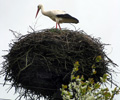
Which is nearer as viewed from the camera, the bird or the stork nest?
the stork nest

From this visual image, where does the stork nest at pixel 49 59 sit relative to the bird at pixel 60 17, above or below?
below

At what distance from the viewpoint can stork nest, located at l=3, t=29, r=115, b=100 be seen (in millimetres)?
2475

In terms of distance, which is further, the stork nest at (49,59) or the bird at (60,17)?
the bird at (60,17)

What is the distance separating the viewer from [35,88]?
2646 mm

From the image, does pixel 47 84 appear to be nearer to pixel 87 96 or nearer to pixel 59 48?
pixel 59 48

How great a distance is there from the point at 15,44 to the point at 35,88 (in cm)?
51

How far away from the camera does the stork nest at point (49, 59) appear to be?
97.4 inches

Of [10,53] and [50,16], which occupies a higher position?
[50,16]

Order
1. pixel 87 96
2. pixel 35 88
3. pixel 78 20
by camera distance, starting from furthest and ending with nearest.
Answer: pixel 78 20 < pixel 35 88 < pixel 87 96

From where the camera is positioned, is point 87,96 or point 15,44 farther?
point 15,44

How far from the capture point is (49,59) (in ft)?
8.04

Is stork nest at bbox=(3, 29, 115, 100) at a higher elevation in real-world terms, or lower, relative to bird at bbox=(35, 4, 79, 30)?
lower

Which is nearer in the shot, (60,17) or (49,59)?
(49,59)

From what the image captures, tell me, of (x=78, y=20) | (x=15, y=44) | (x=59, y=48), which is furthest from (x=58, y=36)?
(x=78, y=20)
